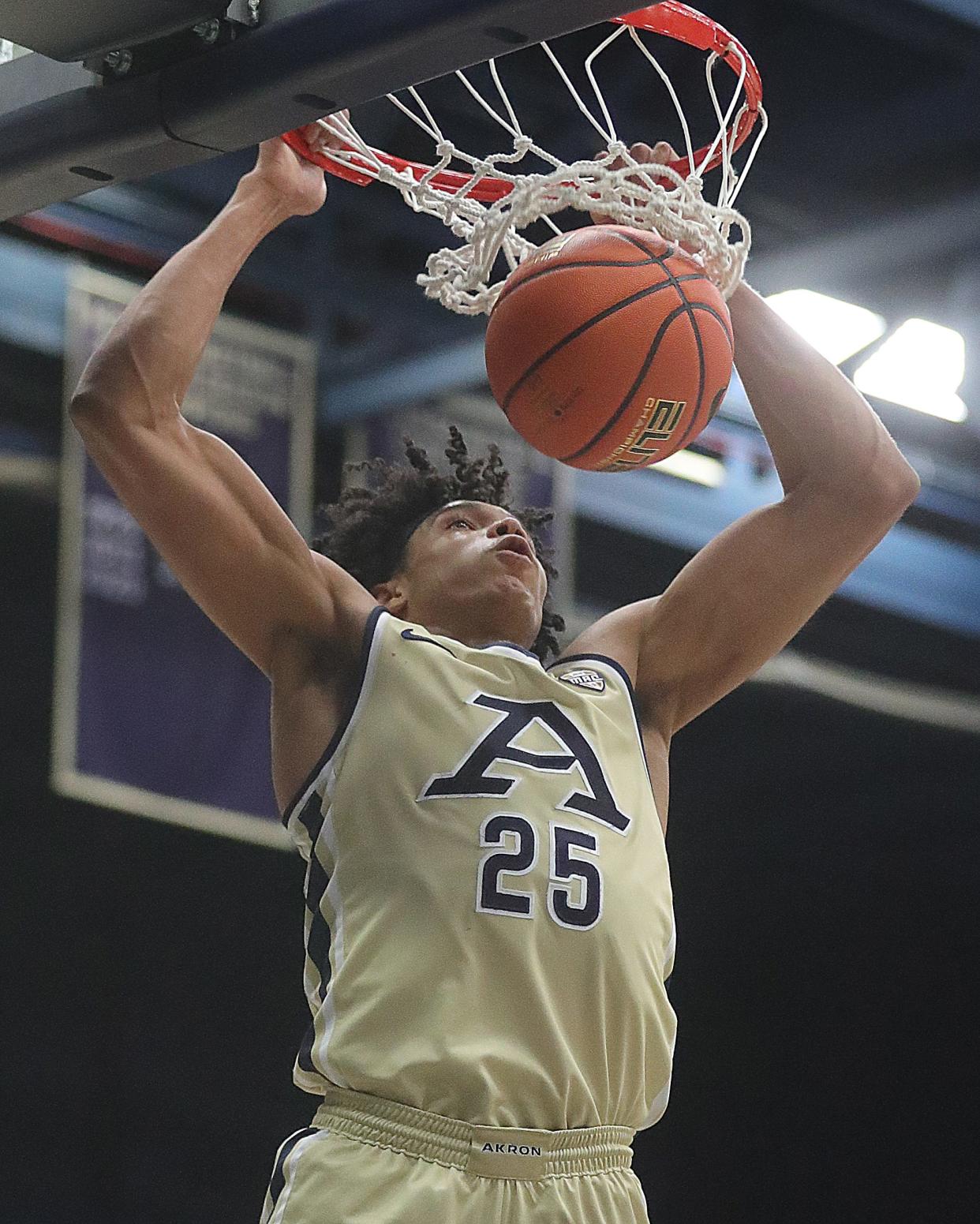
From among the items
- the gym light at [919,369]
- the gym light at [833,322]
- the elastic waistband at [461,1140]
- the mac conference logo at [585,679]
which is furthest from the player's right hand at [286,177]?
the gym light at [919,369]

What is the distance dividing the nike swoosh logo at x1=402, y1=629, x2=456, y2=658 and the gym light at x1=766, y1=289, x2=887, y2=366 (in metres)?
3.23

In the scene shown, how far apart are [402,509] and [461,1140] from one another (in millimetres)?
1195

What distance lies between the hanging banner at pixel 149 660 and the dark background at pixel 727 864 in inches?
2.6

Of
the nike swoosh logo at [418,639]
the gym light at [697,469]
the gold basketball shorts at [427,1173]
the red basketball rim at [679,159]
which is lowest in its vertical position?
the gold basketball shorts at [427,1173]

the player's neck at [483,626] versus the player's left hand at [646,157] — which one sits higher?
the player's left hand at [646,157]

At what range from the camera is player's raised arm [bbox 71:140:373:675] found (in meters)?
2.52

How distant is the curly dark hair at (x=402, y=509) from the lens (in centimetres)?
307

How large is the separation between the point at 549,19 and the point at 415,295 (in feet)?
11.5

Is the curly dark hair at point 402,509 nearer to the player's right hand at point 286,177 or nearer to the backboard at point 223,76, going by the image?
the player's right hand at point 286,177

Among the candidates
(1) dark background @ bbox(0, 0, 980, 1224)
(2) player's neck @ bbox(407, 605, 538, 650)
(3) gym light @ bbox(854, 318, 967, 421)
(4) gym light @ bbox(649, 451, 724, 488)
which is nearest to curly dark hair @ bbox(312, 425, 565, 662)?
(2) player's neck @ bbox(407, 605, 538, 650)

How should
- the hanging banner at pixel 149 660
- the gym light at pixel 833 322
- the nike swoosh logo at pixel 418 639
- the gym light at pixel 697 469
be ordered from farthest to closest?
1. the gym light at pixel 697 469
2. the gym light at pixel 833 322
3. the hanging banner at pixel 149 660
4. the nike swoosh logo at pixel 418 639

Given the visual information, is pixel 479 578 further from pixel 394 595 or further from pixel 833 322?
pixel 833 322

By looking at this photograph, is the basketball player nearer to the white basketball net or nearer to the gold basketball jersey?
the gold basketball jersey

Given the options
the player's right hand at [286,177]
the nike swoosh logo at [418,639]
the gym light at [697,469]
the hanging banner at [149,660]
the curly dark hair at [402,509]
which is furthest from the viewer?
the gym light at [697,469]
